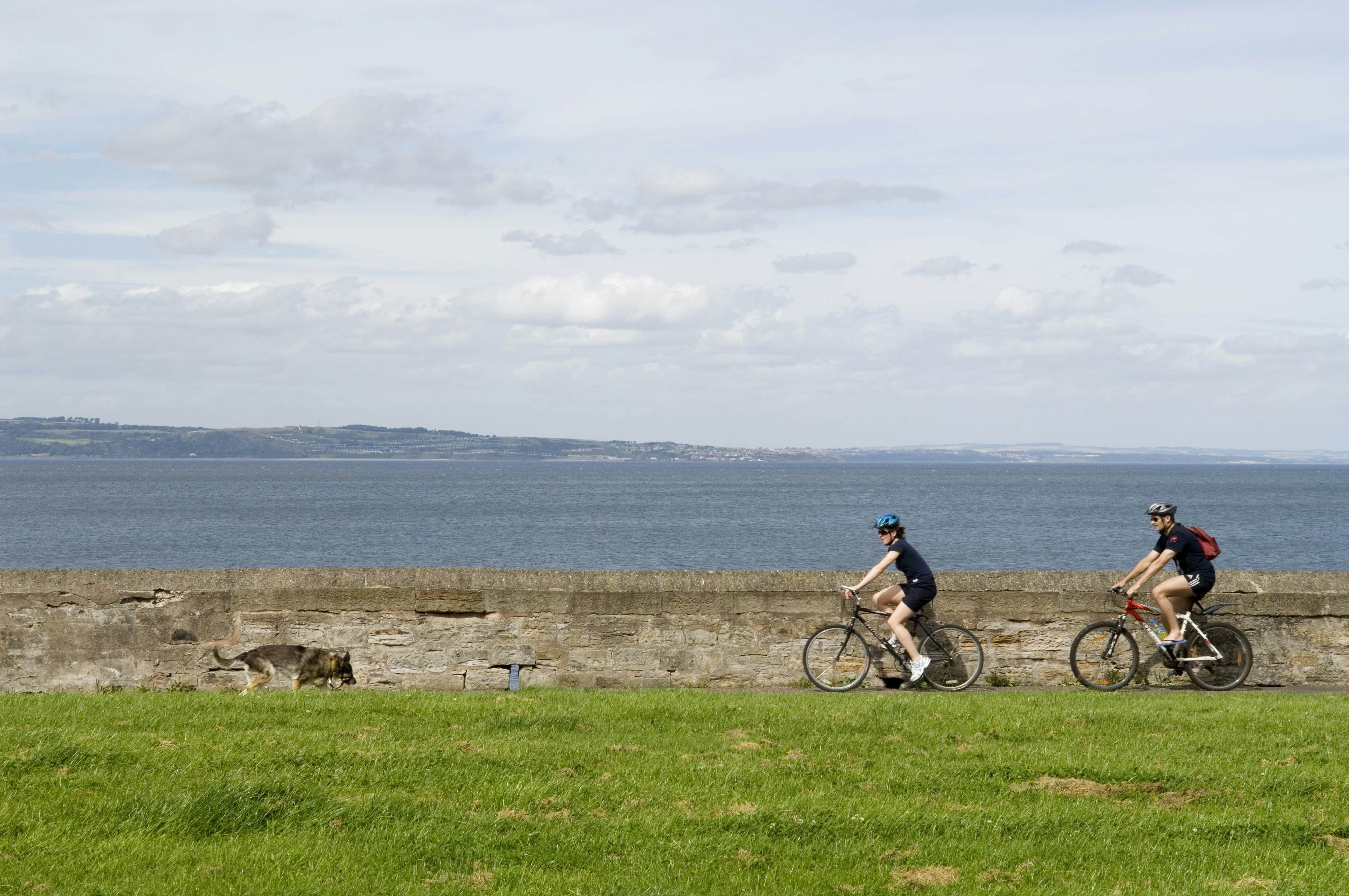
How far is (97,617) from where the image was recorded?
11.0 metres

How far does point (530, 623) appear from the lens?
11.1m

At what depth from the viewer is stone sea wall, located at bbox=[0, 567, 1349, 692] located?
10969 millimetres

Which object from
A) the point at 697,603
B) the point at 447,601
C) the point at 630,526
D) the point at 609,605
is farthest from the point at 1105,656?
the point at 630,526

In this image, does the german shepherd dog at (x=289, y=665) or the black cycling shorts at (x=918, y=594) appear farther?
the black cycling shorts at (x=918, y=594)

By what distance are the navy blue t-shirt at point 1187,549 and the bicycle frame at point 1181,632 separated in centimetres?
49

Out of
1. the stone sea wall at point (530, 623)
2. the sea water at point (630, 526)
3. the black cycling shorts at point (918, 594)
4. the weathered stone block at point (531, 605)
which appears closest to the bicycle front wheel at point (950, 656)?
the stone sea wall at point (530, 623)

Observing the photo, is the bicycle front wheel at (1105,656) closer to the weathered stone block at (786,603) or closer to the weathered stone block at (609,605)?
the weathered stone block at (786,603)

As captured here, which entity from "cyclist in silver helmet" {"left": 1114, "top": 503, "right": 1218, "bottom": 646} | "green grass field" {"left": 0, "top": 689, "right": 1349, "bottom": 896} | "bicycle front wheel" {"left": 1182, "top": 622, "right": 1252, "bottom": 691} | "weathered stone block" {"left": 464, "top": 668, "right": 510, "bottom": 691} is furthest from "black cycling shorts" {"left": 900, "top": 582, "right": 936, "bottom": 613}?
"weathered stone block" {"left": 464, "top": 668, "right": 510, "bottom": 691}

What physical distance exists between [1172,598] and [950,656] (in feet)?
6.82

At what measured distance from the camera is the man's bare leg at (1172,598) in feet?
35.4

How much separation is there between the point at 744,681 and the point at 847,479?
176330 mm

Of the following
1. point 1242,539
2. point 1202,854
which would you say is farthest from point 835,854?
point 1242,539

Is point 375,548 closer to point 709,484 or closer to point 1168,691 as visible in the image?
point 1168,691

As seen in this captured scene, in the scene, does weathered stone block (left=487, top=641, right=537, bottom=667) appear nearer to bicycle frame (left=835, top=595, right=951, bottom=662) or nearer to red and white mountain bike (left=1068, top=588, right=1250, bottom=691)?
bicycle frame (left=835, top=595, right=951, bottom=662)
